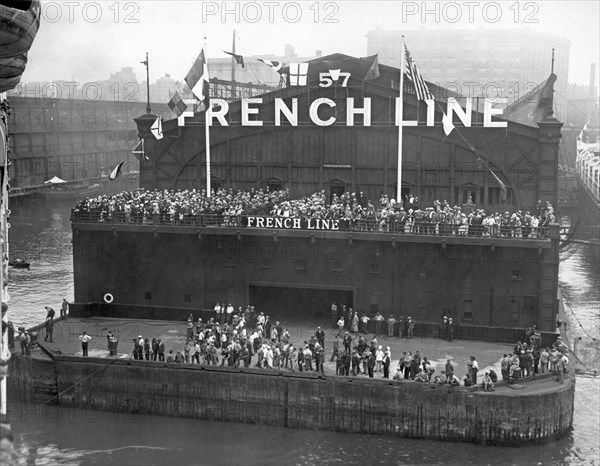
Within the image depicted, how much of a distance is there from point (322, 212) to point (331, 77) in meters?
7.94

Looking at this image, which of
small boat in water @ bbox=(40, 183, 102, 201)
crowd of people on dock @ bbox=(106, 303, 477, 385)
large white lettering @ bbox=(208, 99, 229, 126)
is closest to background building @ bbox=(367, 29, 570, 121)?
small boat in water @ bbox=(40, 183, 102, 201)

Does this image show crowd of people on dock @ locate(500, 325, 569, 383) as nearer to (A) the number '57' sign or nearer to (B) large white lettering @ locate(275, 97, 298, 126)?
(A) the number '57' sign

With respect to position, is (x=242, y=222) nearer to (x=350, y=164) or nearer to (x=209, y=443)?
(x=350, y=164)

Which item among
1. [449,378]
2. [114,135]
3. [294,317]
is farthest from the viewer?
[114,135]

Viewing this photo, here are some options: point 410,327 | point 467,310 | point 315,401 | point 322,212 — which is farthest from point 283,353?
point 467,310

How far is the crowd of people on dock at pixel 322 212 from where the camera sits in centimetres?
3966

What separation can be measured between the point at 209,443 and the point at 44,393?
8185mm

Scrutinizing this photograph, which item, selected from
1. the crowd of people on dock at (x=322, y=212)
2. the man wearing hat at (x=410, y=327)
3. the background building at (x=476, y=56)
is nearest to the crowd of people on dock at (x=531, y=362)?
the man wearing hat at (x=410, y=327)

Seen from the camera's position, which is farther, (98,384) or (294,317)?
(294,317)

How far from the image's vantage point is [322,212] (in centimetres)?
4169

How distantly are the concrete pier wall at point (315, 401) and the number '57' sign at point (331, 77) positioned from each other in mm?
16944

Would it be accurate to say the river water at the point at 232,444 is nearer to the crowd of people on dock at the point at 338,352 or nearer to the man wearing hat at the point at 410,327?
the crowd of people on dock at the point at 338,352

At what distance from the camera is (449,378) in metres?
33.7

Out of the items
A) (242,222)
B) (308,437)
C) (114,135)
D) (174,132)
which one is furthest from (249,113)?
(114,135)
